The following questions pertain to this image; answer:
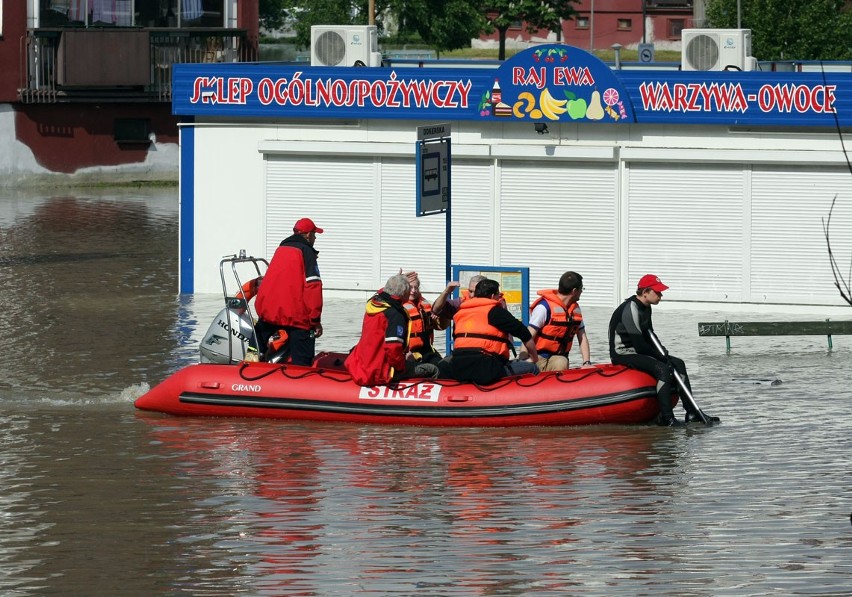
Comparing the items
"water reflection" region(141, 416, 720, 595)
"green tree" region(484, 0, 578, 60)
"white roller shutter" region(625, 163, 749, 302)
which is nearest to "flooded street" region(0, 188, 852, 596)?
"water reflection" region(141, 416, 720, 595)

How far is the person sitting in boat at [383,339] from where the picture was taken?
14469mm

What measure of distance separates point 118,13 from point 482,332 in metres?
28.4

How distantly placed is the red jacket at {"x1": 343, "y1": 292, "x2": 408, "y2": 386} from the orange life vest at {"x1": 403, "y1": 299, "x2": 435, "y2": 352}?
2.14ft

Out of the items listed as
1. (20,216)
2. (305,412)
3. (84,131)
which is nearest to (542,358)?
(305,412)

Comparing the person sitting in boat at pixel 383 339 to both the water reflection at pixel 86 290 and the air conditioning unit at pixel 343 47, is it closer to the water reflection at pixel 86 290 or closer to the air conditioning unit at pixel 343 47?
the water reflection at pixel 86 290

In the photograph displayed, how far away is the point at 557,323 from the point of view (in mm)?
15445

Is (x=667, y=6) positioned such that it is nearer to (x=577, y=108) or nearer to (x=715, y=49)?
(x=715, y=49)

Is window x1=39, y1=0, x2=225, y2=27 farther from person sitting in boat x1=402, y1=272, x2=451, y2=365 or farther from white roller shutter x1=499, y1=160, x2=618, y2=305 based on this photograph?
person sitting in boat x1=402, y1=272, x2=451, y2=365

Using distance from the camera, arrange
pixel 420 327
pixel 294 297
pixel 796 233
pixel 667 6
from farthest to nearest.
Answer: pixel 667 6
pixel 796 233
pixel 294 297
pixel 420 327

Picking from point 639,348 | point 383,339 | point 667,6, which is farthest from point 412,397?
point 667,6

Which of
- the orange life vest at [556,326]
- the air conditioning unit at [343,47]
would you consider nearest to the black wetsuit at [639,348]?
the orange life vest at [556,326]

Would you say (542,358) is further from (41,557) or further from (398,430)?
(41,557)

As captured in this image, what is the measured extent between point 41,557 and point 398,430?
4819 millimetres

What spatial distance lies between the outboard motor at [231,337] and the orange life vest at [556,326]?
2841 millimetres
